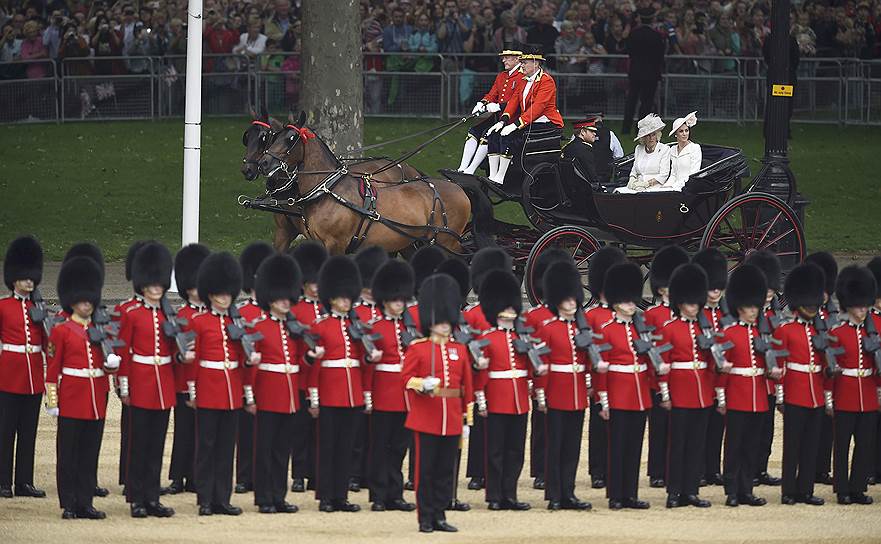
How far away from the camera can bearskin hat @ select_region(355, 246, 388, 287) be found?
10.7 m

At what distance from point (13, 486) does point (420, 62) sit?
45.6 ft

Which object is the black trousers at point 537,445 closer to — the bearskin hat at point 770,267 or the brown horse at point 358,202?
the bearskin hat at point 770,267

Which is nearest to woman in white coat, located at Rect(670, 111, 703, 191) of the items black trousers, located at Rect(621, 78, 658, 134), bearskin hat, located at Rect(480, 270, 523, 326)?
bearskin hat, located at Rect(480, 270, 523, 326)

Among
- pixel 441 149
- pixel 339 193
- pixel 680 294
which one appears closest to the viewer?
pixel 680 294

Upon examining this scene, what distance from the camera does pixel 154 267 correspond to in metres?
9.84

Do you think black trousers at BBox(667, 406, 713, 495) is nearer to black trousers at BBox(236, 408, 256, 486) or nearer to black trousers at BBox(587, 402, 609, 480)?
black trousers at BBox(587, 402, 609, 480)

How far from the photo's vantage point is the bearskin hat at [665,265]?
10.9 m

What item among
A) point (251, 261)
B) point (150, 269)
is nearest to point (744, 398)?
point (251, 261)

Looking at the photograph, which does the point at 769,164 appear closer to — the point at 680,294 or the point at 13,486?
the point at 680,294

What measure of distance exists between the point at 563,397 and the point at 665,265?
4.72 ft

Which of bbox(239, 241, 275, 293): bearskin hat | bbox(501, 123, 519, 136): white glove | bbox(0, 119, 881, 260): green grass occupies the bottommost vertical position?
bbox(0, 119, 881, 260): green grass

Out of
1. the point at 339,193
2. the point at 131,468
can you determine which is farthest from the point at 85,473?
the point at 339,193

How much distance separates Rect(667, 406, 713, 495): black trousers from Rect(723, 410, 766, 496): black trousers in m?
0.14

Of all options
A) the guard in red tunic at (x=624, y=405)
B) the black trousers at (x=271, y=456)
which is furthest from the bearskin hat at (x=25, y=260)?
the guard in red tunic at (x=624, y=405)
